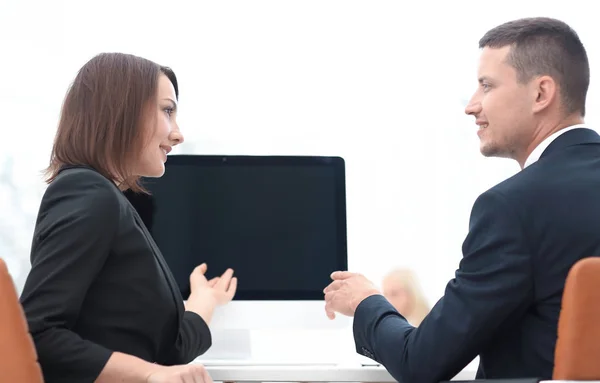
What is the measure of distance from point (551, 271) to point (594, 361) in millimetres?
231

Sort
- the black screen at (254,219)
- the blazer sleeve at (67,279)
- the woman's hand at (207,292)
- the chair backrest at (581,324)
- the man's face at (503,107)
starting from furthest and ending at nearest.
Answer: the black screen at (254,219) < the woman's hand at (207,292) < the man's face at (503,107) < the blazer sleeve at (67,279) < the chair backrest at (581,324)

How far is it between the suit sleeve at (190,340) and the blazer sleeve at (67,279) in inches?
14.4

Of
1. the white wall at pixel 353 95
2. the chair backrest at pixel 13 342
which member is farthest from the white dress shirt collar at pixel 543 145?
the white wall at pixel 353 95

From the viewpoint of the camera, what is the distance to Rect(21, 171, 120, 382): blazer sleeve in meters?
1.46

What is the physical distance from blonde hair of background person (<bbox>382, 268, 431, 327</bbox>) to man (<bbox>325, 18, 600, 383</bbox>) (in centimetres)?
51

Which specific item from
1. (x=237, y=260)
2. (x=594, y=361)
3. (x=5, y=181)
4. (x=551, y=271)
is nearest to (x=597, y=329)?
(x=594, y=361)

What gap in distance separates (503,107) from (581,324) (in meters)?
0.65

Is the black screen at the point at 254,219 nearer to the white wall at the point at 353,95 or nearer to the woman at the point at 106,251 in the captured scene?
the woman at the point at 106,251

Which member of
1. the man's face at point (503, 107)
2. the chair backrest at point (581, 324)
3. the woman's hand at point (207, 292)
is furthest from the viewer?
the woman's hand at point (207, 292)

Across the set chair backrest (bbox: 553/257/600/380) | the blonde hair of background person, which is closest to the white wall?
the blonde hair of background person

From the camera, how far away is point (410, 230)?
10.5 ft

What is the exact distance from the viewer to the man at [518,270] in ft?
4.91

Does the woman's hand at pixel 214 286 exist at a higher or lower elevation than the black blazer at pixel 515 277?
lower

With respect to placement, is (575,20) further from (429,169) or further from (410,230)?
(410,230)
